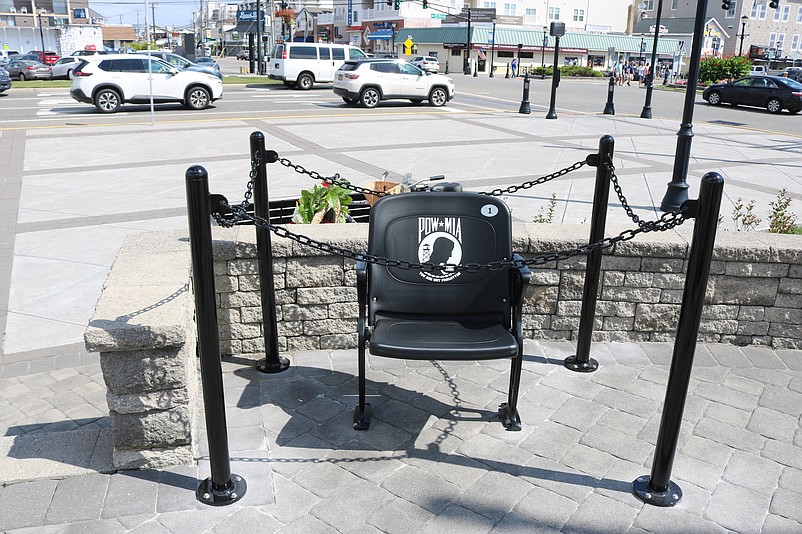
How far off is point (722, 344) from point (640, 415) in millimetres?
1335

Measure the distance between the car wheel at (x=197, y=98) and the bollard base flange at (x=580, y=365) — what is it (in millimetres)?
19601

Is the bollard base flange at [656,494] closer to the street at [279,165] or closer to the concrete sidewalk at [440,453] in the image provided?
the concrete sidewalk at [440,453]

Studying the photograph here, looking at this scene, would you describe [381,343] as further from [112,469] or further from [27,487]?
[27,487]

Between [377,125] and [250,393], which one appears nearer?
[250,393]

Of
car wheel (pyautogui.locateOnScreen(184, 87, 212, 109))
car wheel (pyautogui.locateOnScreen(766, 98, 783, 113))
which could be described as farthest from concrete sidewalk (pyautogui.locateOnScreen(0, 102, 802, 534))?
car wheel (pyautogui.locateOnScreen(766, 98, 783, 113))

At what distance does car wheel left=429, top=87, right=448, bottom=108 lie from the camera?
24.2m

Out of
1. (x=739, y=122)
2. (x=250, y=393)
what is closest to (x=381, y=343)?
(x=250, y=393)

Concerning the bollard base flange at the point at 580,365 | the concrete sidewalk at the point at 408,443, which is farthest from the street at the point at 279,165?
the bollard base flange at the point at 580,365

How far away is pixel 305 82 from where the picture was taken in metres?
31.0

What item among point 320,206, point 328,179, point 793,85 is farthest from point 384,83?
point 328,179

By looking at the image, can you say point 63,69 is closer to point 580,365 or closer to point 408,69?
point 408,69

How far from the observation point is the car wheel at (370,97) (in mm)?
23219

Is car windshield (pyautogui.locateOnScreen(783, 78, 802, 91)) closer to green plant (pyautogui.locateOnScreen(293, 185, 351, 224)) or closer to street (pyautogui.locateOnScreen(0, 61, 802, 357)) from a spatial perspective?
street (pyautogui.locateOnScreen(0, 61, 802, 357))

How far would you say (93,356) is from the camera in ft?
15.9
